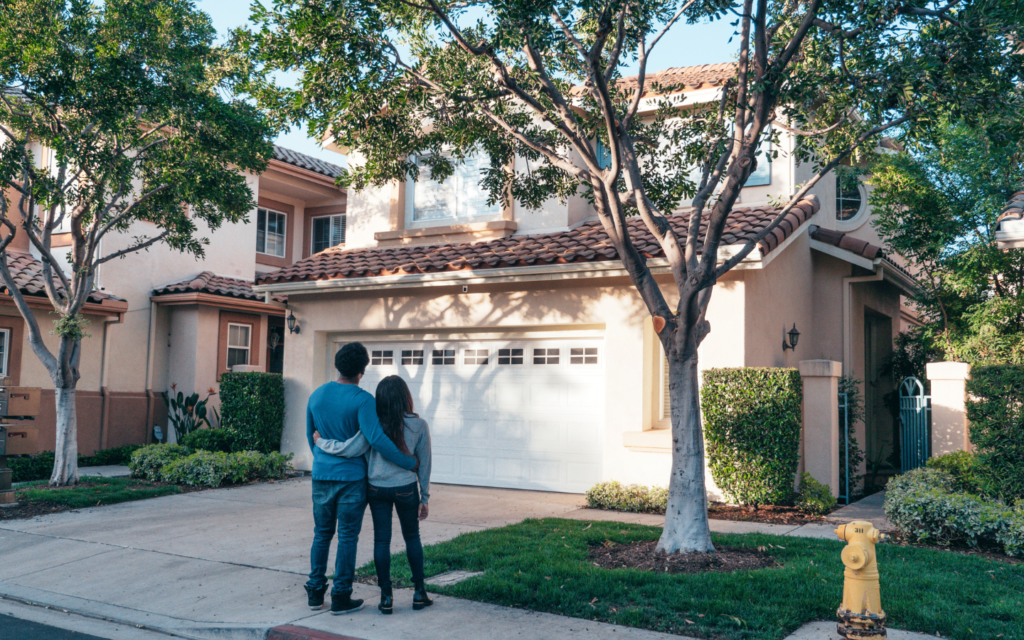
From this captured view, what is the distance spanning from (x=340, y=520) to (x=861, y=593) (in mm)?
3328

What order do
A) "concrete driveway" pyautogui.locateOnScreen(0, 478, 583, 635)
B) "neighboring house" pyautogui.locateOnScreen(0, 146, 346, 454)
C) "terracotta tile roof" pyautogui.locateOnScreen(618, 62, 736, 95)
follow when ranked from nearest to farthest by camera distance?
1. "concrete driveway" pyautogui.locateOnScreen(0, 478, 583, 635)
2. "terracotta tile roof" pyautogui.locateOnScreen(618, 62, 736, 95)
3. "neighboring house" pyautogui.locateOnScreen(0, 146, 346, 454)

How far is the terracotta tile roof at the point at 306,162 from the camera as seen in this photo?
1989 cm

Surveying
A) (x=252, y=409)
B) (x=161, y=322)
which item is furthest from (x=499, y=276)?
(x=161, y=322)

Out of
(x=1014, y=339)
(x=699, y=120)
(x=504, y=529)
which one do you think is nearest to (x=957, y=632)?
(x=504, y=529)

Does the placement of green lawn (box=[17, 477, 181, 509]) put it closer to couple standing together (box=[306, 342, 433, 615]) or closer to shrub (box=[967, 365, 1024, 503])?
couple standing together (box=[306, 342, 433, 615])

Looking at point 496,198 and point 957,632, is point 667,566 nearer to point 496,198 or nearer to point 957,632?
point 957,632

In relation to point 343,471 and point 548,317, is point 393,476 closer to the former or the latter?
point 343,471

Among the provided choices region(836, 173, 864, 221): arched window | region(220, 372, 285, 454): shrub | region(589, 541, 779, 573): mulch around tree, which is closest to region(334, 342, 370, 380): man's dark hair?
region(589, 541, 779, 573): mulch around tree

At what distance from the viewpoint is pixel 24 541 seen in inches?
332

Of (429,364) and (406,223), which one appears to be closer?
(429,364)

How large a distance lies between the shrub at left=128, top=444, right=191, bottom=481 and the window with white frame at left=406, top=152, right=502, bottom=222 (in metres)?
5.76

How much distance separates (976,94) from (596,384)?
19.6ft

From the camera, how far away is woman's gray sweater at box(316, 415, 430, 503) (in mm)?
5566

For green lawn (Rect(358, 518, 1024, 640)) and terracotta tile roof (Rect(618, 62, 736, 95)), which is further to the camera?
terracotta tile roof (Rect(618, 62, 736, 95))
